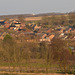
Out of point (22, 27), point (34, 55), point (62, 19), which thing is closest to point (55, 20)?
point (62, 19)

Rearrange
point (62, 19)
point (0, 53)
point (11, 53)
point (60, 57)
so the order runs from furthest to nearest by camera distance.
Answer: point (62, 19), point (0, 53), point (11, 53), point (60, 57)

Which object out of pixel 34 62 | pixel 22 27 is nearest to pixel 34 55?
pixel 34 62

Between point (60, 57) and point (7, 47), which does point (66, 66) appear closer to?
point (60, 57)

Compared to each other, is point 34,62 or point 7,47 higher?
point 7,47

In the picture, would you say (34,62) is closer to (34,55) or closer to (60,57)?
(34,55)

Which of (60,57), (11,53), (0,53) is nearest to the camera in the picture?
(60,57)

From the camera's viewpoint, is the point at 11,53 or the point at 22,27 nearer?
the point at 11,53

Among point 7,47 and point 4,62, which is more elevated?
point 7,47

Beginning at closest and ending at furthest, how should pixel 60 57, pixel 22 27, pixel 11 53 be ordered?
pixel 60 57 < pixel 11 53 < pixel 22 27

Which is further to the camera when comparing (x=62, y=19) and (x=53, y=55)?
(x=62, y=19)
